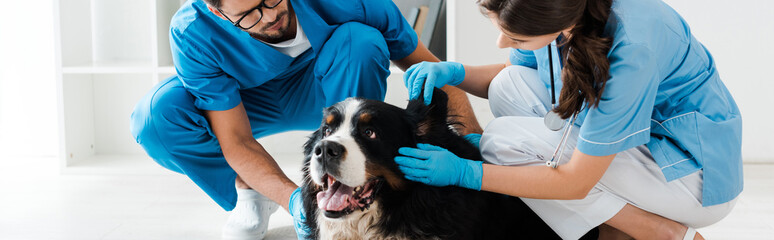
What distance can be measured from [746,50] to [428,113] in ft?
7.82

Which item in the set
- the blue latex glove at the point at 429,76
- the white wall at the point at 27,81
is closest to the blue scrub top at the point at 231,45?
the blue latex glove at the point at 429,76

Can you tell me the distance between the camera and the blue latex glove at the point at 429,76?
1.73 m

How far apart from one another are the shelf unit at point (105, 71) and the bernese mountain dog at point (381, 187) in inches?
69.0

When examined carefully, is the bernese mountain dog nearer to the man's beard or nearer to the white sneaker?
the man's beard

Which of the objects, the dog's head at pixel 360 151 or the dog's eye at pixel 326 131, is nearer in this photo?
the dog's head at pixel 360 151

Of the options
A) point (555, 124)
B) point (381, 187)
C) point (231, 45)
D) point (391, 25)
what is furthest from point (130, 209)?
point (555, 124)

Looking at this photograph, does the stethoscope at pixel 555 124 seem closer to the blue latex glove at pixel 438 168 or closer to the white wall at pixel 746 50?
the blue latex glove at pixel 438 168

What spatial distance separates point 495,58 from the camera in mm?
3537

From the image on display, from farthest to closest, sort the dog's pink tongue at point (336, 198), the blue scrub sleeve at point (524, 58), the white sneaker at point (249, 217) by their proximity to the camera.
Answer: the white sneaker at point (249, 217) < the blue scrub sleeve at point (524, 58) < the dog's pink tongue at point (336, 198)

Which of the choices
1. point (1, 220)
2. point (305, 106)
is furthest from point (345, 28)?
point (1, 220)

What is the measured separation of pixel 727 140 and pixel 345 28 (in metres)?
1.13

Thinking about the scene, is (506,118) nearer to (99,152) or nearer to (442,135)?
(442,135)

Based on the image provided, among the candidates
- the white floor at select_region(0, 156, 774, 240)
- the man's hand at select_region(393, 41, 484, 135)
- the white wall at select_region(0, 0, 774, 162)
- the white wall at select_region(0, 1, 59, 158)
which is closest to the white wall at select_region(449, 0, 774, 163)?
the white wall at select_region(0, 0, 774, 162)

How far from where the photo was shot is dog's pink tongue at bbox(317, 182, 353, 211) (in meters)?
1.55
